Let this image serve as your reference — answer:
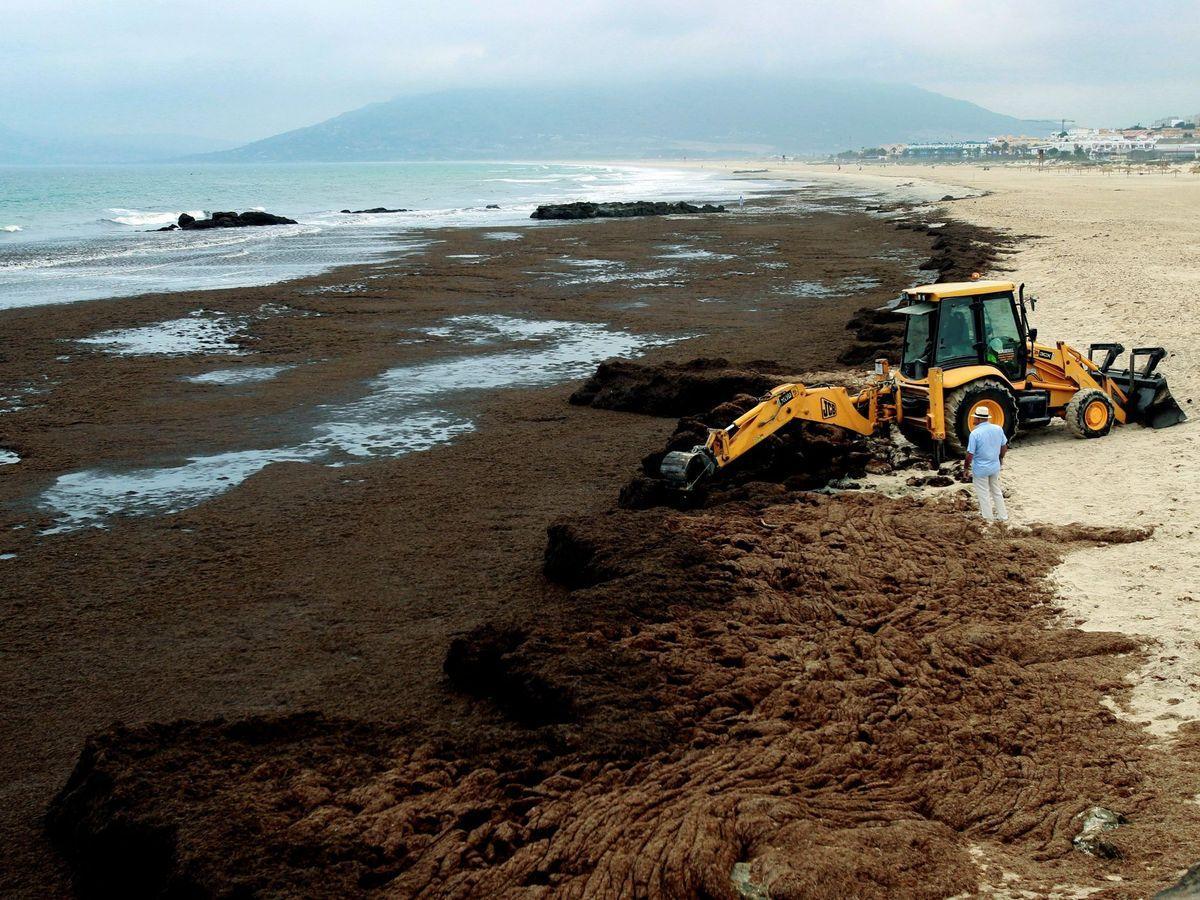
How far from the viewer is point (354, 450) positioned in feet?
44.5

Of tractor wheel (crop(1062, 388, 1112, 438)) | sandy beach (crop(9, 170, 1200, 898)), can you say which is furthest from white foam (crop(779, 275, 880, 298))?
tractor wheel (crop(1062, 388, 1112, 438))

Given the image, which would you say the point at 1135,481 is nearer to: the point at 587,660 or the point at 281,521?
the point at 587,660

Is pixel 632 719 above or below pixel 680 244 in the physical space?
below

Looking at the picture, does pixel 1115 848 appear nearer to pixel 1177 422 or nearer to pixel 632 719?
pixel 632 719

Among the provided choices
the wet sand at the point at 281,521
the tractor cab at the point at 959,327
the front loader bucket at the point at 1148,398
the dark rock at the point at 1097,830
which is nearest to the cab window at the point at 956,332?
the tractor cab at the point at 959,327

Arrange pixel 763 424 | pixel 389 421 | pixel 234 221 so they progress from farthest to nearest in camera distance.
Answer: pixel 234 221, pixel 389 421, pixel 763 424

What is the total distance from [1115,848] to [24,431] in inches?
576

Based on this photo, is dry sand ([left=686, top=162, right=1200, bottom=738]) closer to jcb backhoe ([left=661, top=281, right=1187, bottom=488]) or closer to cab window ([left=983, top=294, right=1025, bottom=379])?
jcb backhoe ([left=661, top=281, right=1187, bottom=488])

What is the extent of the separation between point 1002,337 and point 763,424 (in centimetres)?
337

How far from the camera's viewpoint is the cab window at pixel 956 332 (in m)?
11.5

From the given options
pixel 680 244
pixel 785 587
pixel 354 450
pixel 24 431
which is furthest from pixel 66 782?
pixel 680 244

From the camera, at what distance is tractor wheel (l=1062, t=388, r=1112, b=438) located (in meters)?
12.1

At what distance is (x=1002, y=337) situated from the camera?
39.3 ft

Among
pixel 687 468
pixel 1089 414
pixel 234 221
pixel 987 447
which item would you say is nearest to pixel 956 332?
pixel 1089 414
